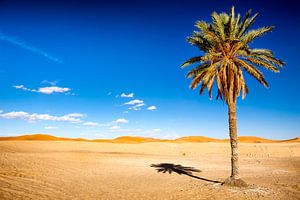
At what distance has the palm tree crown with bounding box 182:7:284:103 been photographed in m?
17.0

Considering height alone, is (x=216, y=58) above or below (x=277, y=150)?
above

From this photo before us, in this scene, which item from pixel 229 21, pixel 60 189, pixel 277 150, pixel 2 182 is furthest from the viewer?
pixel 277 150

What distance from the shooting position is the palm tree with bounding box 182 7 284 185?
17.0 m

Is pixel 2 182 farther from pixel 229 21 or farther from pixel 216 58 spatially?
pixel 229 21

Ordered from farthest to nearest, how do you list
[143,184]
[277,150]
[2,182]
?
[277,150]
[143,184]
[2,182]

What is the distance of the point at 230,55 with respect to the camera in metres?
17.3

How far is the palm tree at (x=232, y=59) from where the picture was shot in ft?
55.8

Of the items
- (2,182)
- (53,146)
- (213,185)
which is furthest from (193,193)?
(53,146)

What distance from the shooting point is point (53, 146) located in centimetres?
5056

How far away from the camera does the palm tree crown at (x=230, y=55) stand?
1700 centimetres

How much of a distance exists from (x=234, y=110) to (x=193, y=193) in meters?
6.15

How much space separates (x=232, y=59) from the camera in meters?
17.3

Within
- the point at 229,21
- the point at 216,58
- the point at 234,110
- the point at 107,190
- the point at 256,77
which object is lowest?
the point at 107,190

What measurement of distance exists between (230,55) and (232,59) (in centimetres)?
30
